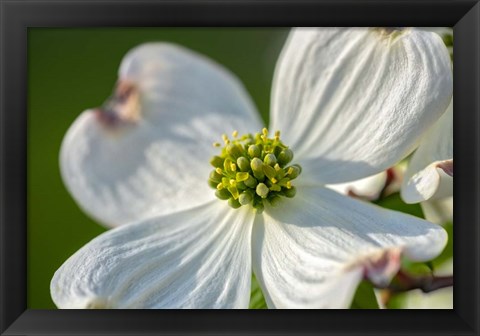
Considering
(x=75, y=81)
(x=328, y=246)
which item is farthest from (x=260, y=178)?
(x=75, y=81)

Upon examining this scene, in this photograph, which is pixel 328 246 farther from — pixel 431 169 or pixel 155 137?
pixel 155 137

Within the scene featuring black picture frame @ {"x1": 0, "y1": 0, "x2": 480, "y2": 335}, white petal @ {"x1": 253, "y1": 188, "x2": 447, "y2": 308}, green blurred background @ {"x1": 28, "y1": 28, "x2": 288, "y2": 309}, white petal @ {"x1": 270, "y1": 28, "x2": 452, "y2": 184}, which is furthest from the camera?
green blurred background @ {"x1": 28, "y1": 28, "x2": 288, "y2": 309}

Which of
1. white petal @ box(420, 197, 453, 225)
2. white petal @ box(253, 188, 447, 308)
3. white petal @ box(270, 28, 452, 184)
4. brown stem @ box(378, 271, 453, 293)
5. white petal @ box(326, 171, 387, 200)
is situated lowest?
brown stem @ box(378, 271, 453, 293)

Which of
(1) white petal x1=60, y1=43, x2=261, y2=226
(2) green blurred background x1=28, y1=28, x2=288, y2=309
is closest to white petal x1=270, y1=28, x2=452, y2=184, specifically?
(1) white petal x1=60, y1=43, x2=261, y2=226

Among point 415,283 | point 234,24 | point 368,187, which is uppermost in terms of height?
point 234,24

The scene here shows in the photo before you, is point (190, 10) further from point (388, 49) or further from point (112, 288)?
point (112, 288)

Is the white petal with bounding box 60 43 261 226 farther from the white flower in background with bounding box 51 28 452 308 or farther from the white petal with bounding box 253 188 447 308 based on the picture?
the white petal with bounding box 253 188 447 308
